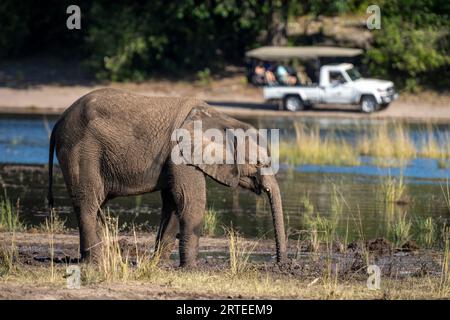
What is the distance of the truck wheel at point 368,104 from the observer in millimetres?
39938

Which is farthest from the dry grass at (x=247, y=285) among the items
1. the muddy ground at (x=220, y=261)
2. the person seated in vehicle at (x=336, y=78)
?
the person seated in vehicle at (x=336, y=78)

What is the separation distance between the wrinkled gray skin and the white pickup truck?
25.9 metres

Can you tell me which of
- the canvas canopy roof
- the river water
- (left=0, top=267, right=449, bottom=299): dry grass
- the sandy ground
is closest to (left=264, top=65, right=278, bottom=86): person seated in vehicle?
the canvas canopy roof

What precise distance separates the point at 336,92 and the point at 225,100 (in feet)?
13.2

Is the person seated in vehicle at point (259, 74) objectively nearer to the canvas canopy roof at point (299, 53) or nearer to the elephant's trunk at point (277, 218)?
the canvas canopy roof at point (299, 53)

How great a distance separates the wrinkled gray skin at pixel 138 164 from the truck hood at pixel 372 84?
25.7 meters

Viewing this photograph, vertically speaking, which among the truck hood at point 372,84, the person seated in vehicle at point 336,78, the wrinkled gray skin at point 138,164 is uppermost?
the wrinkled gray skin at point 138,164

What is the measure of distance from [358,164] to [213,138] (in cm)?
1314

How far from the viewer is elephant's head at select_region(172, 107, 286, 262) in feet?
46.1

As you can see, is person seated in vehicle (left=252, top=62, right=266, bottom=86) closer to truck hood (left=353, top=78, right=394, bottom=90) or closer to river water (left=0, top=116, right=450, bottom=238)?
truck hood (left=353, top=78, right=394, bottom=90)

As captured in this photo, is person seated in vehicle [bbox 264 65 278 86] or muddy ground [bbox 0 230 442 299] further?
person seated in vehicle [bbox 264 65 278 86]

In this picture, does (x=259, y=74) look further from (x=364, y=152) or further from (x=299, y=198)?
(x=299, y=198)
